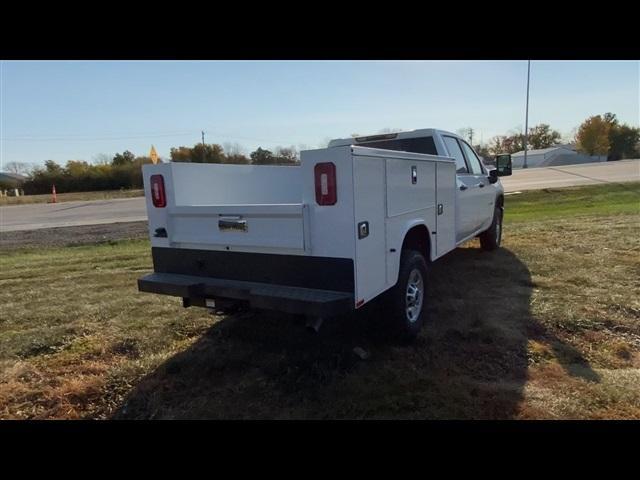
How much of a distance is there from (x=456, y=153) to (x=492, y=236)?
2144 millimetres

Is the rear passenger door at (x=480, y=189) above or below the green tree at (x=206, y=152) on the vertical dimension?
below

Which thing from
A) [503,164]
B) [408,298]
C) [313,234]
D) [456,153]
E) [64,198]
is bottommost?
[408,298]

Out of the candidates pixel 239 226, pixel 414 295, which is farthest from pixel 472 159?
pixel 239 226

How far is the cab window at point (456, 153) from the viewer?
5495 millimetres

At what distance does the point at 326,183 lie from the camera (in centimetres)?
291

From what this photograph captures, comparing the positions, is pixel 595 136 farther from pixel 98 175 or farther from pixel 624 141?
pixel 98 175

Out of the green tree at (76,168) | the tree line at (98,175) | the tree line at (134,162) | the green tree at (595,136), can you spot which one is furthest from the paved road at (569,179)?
the green tree at (595,136)

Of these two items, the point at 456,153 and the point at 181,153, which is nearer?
the point at 456,153

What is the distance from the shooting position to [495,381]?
3.15 meters

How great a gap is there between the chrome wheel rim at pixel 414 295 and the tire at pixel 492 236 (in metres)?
3.51

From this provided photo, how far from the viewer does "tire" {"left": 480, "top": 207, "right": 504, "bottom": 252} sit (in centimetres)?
713

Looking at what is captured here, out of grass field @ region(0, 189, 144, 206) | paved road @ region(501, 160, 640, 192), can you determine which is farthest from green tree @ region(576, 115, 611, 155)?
grass field @ region(0, 189, 144, 206)

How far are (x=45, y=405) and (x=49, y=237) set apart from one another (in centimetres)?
1065

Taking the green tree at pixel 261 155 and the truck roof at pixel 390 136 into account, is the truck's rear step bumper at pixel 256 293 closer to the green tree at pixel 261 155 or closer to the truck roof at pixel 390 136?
the truck roof at pixel 390 136
